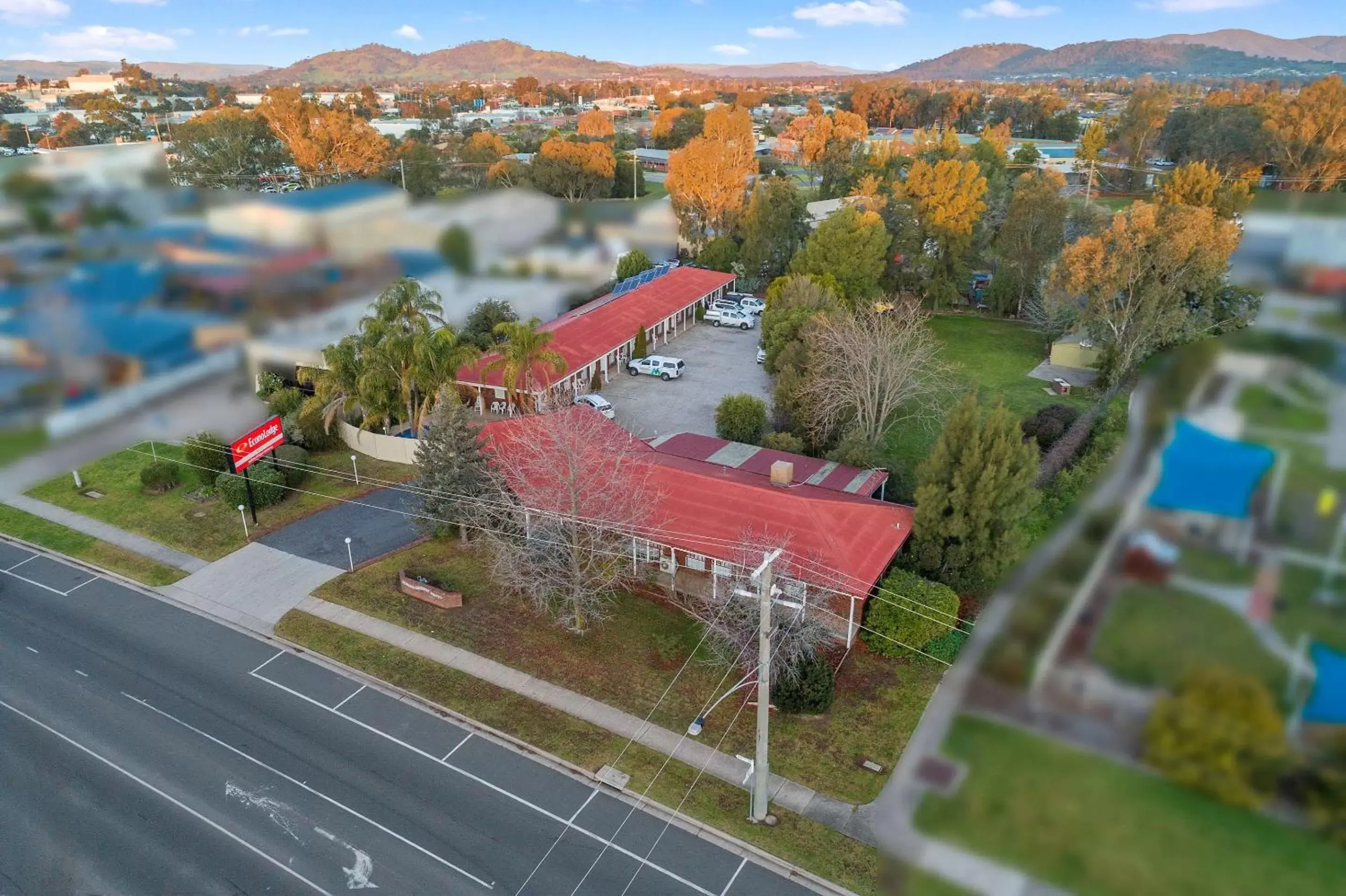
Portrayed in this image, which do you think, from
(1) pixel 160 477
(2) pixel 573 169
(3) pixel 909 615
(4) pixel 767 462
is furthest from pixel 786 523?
(2) pixel 573 169

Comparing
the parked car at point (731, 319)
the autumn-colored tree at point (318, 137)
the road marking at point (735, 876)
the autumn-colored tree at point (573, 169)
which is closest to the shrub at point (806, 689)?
the road marking at point (735, 876)

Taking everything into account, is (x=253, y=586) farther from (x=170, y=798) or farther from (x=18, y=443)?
(x=18, y=443)

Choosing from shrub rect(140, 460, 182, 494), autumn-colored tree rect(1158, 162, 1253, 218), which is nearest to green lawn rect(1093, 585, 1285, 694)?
shrub rect(140, 460, 182, 494)

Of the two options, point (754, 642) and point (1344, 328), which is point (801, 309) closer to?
point (754, 642)

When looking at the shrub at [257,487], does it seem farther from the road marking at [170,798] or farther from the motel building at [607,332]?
the road marking at [170,798]

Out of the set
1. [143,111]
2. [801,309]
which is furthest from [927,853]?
[801,309]

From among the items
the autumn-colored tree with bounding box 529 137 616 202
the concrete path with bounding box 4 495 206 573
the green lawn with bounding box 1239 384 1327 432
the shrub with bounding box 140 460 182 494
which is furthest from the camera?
the autumn-colored tree with bounding box 529 137 616 202

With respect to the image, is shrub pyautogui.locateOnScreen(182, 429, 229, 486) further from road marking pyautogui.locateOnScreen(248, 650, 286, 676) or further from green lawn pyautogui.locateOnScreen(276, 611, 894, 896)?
road marking pyautogui.locateOnScreen(248, 650, 286, 676)
